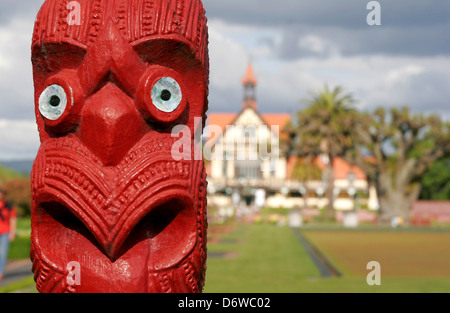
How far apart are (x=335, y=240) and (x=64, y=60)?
20490mm

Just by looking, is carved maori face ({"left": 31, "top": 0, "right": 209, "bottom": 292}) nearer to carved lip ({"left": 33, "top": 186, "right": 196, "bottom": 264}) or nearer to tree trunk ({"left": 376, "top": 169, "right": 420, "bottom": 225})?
carved lip ({"left": 33, "top": 186, "right": 196, "bottom": 264})

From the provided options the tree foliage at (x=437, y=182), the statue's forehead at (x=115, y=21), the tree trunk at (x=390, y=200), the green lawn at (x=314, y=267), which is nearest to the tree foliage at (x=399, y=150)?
the tree trunk at (x=390, y=200)

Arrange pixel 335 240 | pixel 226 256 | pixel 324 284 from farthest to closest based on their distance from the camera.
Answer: pixel 335 240
pixel 226 256
pixel 324 284

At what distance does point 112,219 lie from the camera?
4309 millimetres

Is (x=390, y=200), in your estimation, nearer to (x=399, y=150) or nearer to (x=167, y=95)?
(x=399, y=150)

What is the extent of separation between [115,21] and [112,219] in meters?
1.46

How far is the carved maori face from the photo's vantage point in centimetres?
439

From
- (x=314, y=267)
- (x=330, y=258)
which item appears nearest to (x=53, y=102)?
(x=314, y=267)

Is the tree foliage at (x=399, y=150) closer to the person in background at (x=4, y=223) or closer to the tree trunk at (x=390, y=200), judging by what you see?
the tree trunk at (x=390, y=200)

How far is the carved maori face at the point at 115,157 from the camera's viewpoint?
4.39 meters

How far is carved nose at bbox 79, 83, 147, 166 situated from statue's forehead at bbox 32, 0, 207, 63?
418 mm

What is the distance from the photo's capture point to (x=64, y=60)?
4.71 metres
